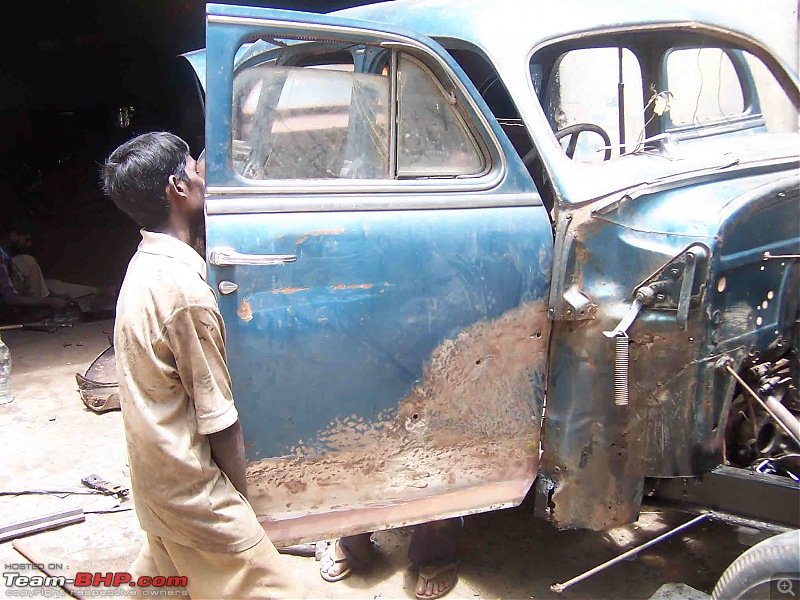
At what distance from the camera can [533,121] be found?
2.41 metres

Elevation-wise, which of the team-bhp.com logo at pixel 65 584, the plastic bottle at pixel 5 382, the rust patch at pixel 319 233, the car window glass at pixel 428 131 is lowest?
the plastic bottle at pixel 5 382

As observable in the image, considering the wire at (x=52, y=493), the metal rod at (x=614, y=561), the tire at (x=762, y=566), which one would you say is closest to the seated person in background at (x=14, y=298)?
the wire at (x=52, y=493)

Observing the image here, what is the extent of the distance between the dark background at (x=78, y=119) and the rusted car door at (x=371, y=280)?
6.70 metres

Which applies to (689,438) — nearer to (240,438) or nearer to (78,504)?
(240,438)

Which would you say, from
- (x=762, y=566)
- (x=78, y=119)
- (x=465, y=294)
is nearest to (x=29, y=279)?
(x=78, y=119)

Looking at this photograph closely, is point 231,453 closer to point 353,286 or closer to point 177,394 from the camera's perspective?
point 177,394

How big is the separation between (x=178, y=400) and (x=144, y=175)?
25.0 inches

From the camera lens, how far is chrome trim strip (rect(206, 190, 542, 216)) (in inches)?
82.5

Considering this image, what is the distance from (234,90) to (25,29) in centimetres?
786

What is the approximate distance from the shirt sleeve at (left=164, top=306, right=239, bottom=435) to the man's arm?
5 centimetres

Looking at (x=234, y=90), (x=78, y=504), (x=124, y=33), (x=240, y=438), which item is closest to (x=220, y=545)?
(x=240, y=438)

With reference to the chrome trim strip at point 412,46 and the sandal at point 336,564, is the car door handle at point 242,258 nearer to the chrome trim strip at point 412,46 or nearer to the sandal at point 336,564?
the chrome trim strip at point 412,46

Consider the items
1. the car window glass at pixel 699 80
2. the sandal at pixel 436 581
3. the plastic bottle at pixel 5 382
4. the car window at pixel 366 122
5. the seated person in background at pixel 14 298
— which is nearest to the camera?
the car window at pixel 366 122

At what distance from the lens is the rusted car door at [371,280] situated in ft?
6.88
